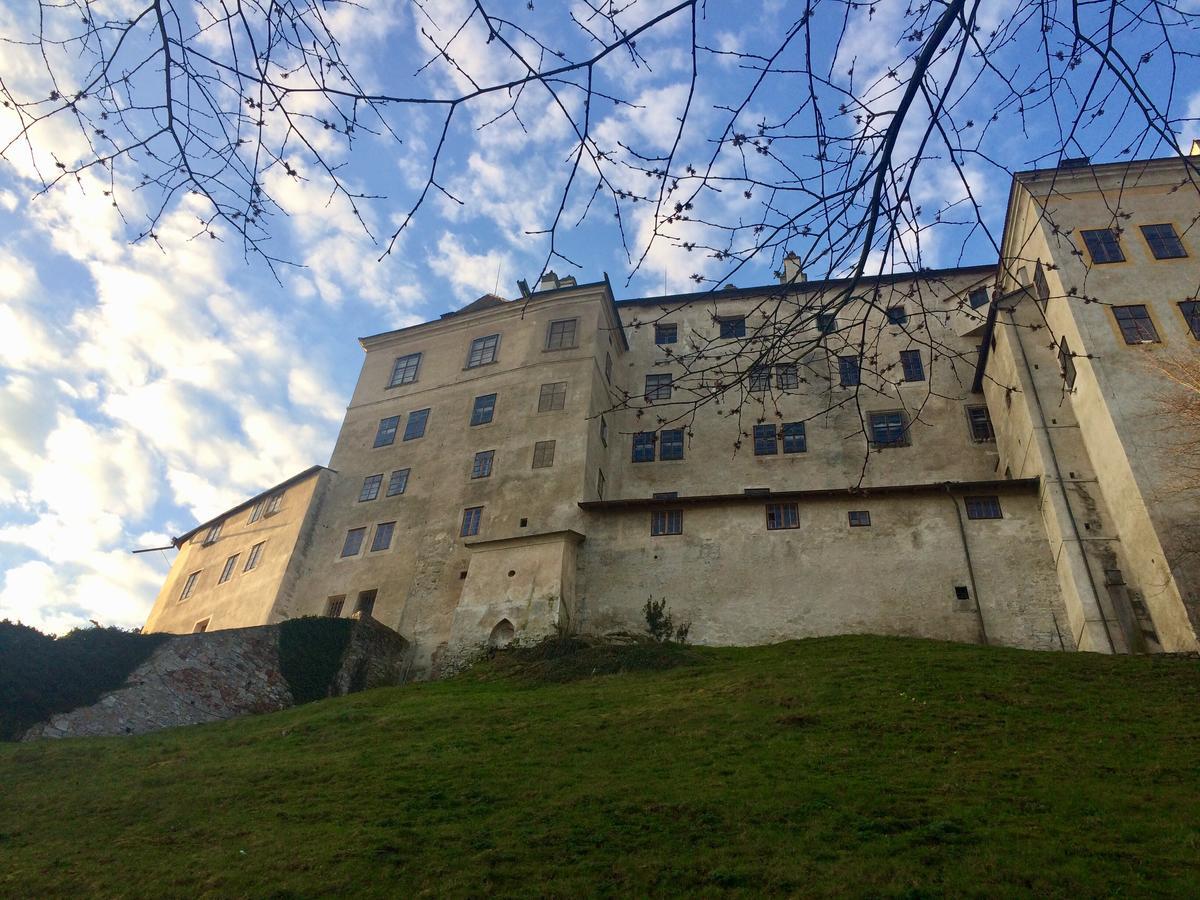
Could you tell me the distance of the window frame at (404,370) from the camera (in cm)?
3666

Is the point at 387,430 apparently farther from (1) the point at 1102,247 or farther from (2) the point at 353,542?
(1) the point at 1102,247

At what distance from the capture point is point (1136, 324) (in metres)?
23.7

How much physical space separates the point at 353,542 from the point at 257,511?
7050 mm

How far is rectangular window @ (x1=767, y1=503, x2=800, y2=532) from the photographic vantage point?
26.2 metres

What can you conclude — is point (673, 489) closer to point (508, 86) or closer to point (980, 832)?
point (980, 832)

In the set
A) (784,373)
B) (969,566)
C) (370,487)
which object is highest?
(370,487)

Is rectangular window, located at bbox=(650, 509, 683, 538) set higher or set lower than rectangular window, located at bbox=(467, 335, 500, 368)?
lower

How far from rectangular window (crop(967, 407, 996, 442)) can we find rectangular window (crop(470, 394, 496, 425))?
19.2 metres

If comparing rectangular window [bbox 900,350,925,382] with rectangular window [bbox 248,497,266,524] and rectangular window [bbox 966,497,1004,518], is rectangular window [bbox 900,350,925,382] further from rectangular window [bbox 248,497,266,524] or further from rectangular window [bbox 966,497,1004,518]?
rectangular window [bbox 248,497,266,524]

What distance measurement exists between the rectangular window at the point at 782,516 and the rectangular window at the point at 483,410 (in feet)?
41.3

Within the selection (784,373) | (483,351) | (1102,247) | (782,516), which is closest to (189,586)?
(483,351)

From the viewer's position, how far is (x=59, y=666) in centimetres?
2069

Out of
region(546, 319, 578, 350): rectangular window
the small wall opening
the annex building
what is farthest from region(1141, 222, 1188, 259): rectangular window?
the small wall opening

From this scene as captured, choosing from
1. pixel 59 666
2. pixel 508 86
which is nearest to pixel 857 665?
pixel 508 86
